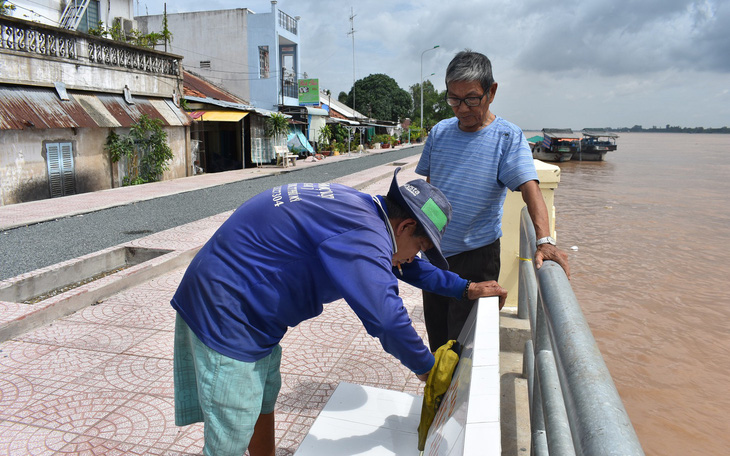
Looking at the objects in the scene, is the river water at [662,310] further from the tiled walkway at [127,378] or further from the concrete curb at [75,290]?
the concrete curb at [75,290]

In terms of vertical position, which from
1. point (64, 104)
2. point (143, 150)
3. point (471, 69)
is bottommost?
point (143, 150)

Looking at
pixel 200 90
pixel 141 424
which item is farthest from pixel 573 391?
pixel 200 90

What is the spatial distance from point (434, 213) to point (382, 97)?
73201 mm

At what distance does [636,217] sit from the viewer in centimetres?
1491

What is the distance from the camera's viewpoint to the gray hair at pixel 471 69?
2.41 meters

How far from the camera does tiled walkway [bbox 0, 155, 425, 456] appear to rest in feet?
9.07

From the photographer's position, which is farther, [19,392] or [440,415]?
[19,392]

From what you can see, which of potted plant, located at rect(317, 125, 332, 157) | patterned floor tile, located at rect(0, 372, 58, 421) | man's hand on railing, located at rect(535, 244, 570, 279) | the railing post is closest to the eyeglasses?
man's hand on railing, located at rect(535, 244, 570, 279)

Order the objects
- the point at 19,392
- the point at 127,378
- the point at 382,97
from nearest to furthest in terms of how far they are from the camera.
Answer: the point at 19,392, the point at 127,378, the point at 382,97

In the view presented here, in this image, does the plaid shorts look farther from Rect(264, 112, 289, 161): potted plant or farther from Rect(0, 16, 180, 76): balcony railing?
Rect(264, 112, 289, 161): potted plant

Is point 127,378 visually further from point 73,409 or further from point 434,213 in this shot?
point 434,213

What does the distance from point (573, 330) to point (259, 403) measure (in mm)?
1165

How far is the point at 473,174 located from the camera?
8.51 ft

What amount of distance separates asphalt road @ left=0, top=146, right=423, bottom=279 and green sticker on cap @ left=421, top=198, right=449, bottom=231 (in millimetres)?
5697
